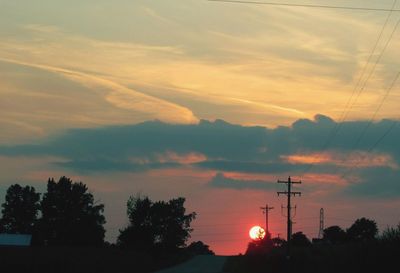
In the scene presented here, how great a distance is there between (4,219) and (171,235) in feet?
114

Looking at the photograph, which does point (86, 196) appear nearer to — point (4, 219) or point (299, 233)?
point (4, 219)

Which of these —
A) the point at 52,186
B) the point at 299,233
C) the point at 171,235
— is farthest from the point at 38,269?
the point at 299,233

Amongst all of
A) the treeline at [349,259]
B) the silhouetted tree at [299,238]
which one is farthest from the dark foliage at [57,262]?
the silhouetted tree at [299,238]

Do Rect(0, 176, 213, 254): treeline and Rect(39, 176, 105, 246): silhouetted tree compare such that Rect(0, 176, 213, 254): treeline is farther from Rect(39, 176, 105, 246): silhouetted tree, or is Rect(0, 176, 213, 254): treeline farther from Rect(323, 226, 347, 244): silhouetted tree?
Rect(323, 226, 347, 244): silhouetted tree

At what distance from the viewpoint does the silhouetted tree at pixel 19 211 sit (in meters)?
155

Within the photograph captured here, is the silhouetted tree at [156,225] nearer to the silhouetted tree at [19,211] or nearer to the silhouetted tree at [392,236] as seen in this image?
the silhouetted tree at [19,211]

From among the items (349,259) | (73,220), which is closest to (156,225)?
(73,220)

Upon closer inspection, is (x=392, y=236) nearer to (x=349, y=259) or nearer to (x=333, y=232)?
(x=349, y=259)

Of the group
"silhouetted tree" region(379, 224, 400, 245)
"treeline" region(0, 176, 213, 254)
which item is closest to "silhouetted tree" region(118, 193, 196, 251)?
"treeline" region(0, 176, 213, 254)

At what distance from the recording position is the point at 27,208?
156 m

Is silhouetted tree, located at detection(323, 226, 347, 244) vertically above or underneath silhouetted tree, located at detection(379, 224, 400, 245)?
above

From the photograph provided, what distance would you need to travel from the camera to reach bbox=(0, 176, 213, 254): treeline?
14388cm

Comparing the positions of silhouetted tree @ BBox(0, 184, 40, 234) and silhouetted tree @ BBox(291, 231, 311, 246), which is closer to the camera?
silhouetted tree @ BBox(0, 184, 40, 234)

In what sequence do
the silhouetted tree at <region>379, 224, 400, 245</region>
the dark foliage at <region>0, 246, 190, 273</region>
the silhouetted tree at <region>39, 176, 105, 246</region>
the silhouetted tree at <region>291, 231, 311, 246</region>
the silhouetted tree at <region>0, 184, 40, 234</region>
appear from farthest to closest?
1. the silhouetted tree at <region>291, 231, 311, 246</region>
2. the silhouetted tree at <region>0, 184, 40, 234</region>
3. the silhouetted tree at <region>39, 176, 105, 246</region>
4. the dark foliage at <region>0, 246, 190, 273</region>
5. the silhouetted tree at <region>379, 224, 400, 245</region>
